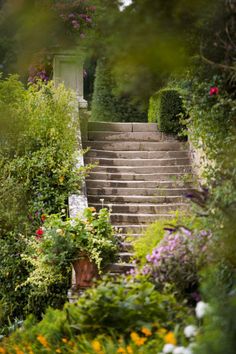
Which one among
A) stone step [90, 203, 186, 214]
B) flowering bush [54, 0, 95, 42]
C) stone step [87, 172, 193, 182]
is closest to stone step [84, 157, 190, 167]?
stone step [87, 172, 193, 182]

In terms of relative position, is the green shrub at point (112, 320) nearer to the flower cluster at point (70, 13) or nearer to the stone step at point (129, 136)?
the flower cluster at point (70, 13)

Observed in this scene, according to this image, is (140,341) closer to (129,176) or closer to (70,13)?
(70,13)

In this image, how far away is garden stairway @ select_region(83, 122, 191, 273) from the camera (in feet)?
31.4

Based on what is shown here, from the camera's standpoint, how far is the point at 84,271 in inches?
310

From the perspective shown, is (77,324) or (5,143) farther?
(5,143)

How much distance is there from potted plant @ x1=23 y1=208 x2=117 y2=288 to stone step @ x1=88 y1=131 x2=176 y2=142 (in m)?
3.60

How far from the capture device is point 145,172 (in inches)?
432

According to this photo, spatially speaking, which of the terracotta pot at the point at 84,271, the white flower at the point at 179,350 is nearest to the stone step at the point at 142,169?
the terracotta pot at the point at 84,271

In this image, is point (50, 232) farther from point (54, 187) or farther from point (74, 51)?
point (74, 51)

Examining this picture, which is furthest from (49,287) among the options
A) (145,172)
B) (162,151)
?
(162,151)

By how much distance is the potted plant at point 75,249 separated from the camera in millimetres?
7906

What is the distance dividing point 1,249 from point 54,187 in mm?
1206

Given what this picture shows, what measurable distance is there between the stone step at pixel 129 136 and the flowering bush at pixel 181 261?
5.68 m

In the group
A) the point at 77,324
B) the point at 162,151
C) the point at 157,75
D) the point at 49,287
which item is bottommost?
the point at 49,287
